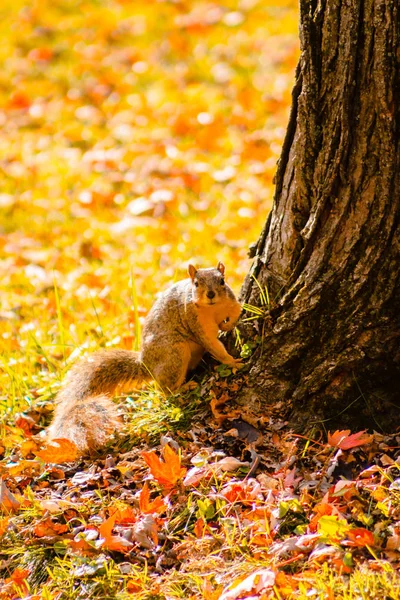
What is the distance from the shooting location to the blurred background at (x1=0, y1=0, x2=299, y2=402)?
4793 mm

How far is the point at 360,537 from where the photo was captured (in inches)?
101

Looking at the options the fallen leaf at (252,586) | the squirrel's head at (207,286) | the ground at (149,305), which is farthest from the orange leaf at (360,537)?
the squirrel's head at (207,286)

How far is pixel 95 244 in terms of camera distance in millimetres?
5605

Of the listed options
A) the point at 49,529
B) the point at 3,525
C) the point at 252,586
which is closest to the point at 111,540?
the point at 49,529

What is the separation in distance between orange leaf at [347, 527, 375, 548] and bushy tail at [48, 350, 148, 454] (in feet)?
3.98

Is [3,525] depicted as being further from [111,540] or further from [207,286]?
[207,286]

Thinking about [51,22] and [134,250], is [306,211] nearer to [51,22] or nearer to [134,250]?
[134,250]

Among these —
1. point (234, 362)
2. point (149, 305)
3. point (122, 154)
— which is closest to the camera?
point (234, 362)

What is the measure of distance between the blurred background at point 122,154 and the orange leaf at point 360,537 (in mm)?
1897

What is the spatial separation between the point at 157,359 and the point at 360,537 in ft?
4.46

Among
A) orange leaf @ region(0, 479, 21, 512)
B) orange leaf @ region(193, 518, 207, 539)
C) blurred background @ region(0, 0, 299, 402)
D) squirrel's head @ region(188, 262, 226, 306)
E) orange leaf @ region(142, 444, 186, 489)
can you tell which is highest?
blurred background @ region(0, 0, 299, 402)

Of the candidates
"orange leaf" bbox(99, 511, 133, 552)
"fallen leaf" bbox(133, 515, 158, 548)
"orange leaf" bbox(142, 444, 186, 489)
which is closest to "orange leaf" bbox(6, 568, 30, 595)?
"orange leaf" bbox(99, 511, 133, 552)

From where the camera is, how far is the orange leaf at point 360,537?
2553 millimetres

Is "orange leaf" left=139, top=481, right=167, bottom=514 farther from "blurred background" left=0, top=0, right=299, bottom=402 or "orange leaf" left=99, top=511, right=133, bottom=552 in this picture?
"blurred background" left=0, top=0, right=299, bottom=402
